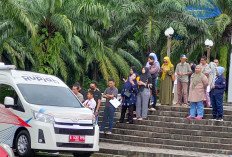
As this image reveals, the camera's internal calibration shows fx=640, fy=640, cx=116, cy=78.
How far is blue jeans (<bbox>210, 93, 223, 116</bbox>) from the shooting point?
1933 centimetres

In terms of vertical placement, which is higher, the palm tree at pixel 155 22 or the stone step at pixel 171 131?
the palm tree at pixel 155 22

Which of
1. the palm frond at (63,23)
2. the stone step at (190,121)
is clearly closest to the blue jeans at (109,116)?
the stone step at (190,121)

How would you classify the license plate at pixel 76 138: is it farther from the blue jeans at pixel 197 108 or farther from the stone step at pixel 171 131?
the blue jeans at pixel 197 108

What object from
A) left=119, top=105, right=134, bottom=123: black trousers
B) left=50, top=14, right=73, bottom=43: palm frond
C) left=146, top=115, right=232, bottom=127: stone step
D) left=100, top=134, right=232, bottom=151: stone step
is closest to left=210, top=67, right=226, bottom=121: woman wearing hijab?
left=146, top=115, right=232, bottom=127: stone step

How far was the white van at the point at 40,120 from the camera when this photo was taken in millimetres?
15555

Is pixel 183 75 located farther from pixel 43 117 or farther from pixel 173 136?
pixel 43 117

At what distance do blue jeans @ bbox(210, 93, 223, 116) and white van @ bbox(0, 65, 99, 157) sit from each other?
15.2 ft

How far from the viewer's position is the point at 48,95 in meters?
16.8

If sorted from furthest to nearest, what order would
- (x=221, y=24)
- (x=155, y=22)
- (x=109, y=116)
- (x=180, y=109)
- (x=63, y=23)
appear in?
(x=221, y=24), (x=155, y=22), (x=63, y=23), (x=180, y=109), (x=109, y=116)

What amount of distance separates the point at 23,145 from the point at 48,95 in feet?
5.28

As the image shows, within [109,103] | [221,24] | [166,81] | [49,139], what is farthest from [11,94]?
[221,24]

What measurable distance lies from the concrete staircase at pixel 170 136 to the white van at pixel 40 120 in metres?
2.13

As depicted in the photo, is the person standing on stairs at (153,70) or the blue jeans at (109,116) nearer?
the blue jeans at (109,116)

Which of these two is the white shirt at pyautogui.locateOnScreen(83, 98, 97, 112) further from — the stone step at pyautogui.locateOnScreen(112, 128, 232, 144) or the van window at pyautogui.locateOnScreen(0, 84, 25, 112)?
the van window at pyautogui.locateOnScreen(0, 84, 25, 112)
